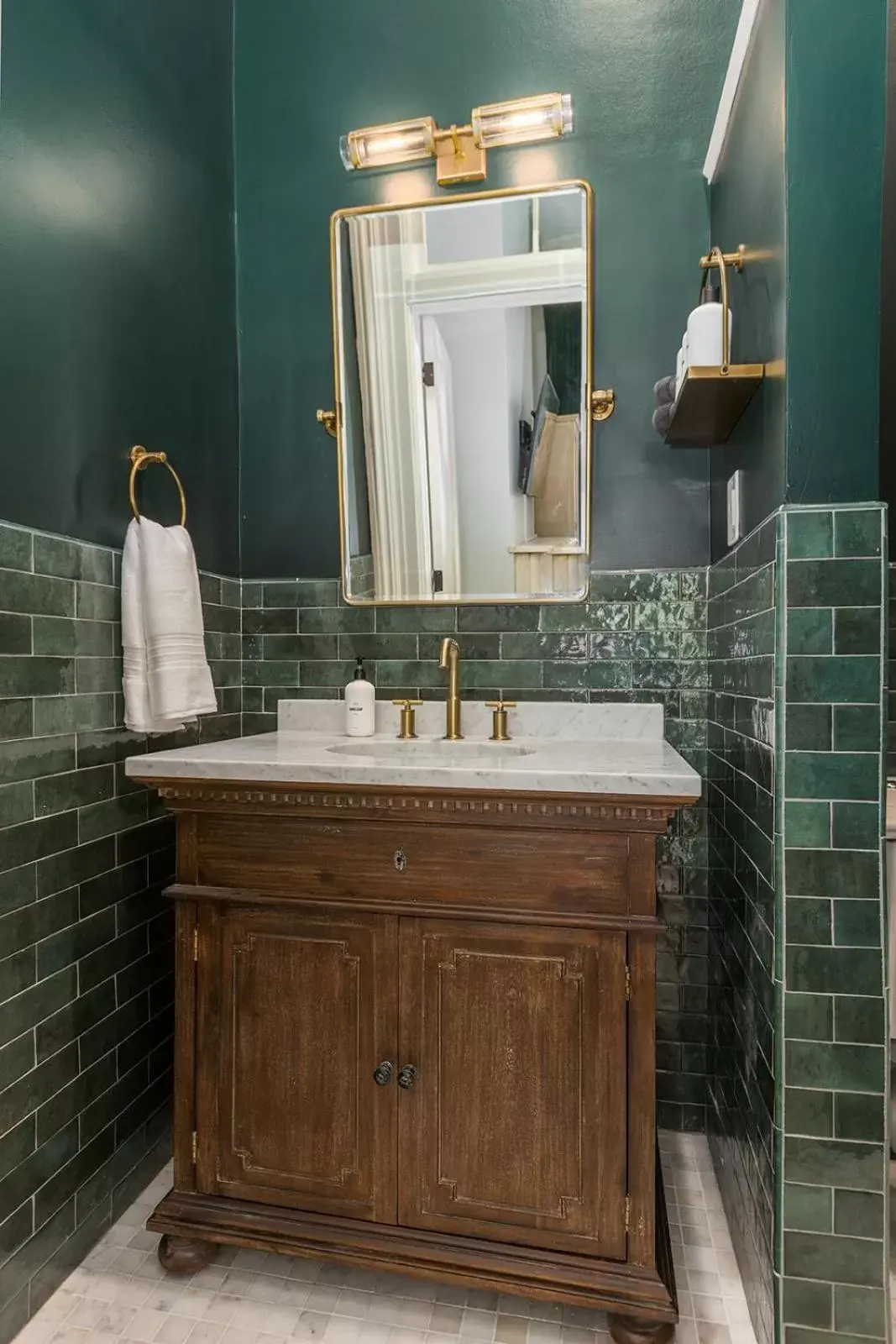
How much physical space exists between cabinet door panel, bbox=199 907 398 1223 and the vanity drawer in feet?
0.22

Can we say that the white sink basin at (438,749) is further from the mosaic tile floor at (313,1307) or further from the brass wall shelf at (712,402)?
the mosaic tile floor at (313,1307)

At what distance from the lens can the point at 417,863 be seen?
4.33 feet

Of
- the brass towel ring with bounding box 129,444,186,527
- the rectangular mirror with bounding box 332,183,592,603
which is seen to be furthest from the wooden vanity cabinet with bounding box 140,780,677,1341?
the rectangular mirror with bounding box 332,183,592,603

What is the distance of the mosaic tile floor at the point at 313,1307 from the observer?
1298 mm

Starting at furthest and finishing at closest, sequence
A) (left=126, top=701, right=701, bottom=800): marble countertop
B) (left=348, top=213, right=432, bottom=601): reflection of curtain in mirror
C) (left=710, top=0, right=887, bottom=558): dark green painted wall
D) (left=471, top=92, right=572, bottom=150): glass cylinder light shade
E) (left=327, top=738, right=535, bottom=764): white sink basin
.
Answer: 1. (left=348, top=213, right=432, bottom=601): reflection of curtain in mirror
2. (left=471, top=92, right=572, bottom=150): glass cylinder light shade
3. (left=327, top=738, right=535, bottom=764): white sink basin
4. (left=126, top=701, right=701, bottom=800): marble countertop
5. (left=710, top=0, right=887, bottom=558): dark green painted wall

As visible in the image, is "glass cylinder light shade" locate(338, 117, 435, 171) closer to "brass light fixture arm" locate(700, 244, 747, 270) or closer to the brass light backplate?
the brass light backplate

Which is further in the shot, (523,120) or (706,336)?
(523,120)

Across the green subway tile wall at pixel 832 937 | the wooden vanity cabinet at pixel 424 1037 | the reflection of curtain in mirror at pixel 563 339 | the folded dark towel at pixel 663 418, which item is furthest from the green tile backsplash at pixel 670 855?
the reflection of curtain in mirror at pixel 563 339

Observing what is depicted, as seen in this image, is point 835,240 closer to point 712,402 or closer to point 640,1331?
point 712,402

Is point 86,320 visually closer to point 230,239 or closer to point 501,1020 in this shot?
point 230,239

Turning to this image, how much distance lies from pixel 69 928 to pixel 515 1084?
0.88 meters

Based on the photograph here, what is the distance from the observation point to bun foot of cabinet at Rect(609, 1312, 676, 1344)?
4.09 feet

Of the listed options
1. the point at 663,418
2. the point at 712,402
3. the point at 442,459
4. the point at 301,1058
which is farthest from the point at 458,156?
the point at 301,1058

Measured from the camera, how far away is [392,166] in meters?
1.93
